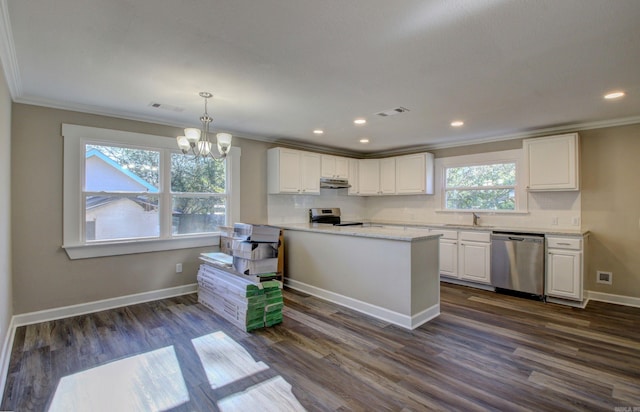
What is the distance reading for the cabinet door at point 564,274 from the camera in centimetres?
398

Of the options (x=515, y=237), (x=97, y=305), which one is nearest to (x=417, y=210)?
(x=515, y=237)

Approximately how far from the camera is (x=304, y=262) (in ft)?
15.1

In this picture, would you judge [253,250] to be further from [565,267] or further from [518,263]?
[565,267]

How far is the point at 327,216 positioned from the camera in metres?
6.13

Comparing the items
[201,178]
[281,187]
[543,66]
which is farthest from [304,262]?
[543,66]

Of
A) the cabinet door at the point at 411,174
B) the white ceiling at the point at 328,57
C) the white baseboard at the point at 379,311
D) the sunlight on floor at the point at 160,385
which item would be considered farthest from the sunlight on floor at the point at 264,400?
the cabinet door at the point at 411,174

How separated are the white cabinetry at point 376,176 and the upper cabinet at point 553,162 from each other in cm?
228

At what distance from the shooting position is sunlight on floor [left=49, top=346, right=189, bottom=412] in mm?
2055

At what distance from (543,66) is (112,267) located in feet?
15.8

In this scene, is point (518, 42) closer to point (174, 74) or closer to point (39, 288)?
point (174, 74)

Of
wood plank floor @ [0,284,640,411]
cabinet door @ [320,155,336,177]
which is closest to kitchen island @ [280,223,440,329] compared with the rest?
wood plank floor @ [0,284,640,411]

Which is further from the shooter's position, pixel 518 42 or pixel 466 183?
pixel 466 183

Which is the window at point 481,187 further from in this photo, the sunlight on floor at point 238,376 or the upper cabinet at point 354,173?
the sunlight on floor at point 238,376

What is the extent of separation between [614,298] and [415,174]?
3.23 meters
